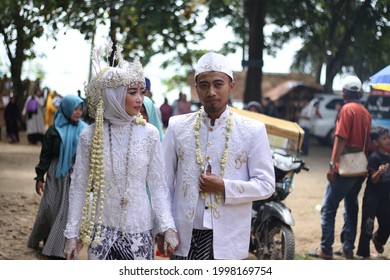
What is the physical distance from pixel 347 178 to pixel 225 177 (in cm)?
321

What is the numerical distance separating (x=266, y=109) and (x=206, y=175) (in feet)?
45.5

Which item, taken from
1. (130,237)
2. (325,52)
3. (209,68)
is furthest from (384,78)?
(325,52)

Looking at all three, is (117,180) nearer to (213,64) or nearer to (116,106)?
(116,106)

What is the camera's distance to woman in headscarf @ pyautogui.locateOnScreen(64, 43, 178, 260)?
380 centimetres

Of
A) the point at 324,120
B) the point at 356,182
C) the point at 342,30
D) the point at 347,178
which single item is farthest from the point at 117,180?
the point at 324,120

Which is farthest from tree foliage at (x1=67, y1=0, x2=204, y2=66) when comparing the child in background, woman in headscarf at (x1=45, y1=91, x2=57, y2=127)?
woman in headscarf at (x1=45, y1=91, x2=57, y2=127)

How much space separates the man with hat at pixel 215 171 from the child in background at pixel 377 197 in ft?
9.82

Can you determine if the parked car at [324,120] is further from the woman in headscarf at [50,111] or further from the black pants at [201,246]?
the black pants at [201,246]

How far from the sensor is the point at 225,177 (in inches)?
155

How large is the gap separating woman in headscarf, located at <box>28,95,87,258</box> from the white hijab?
260cm

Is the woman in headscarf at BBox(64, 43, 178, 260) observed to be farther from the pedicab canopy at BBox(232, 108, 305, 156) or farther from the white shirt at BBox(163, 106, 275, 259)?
the pedicab canopy at BBox(232, 108, 305, 156)

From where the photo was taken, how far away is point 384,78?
6.44 meters
